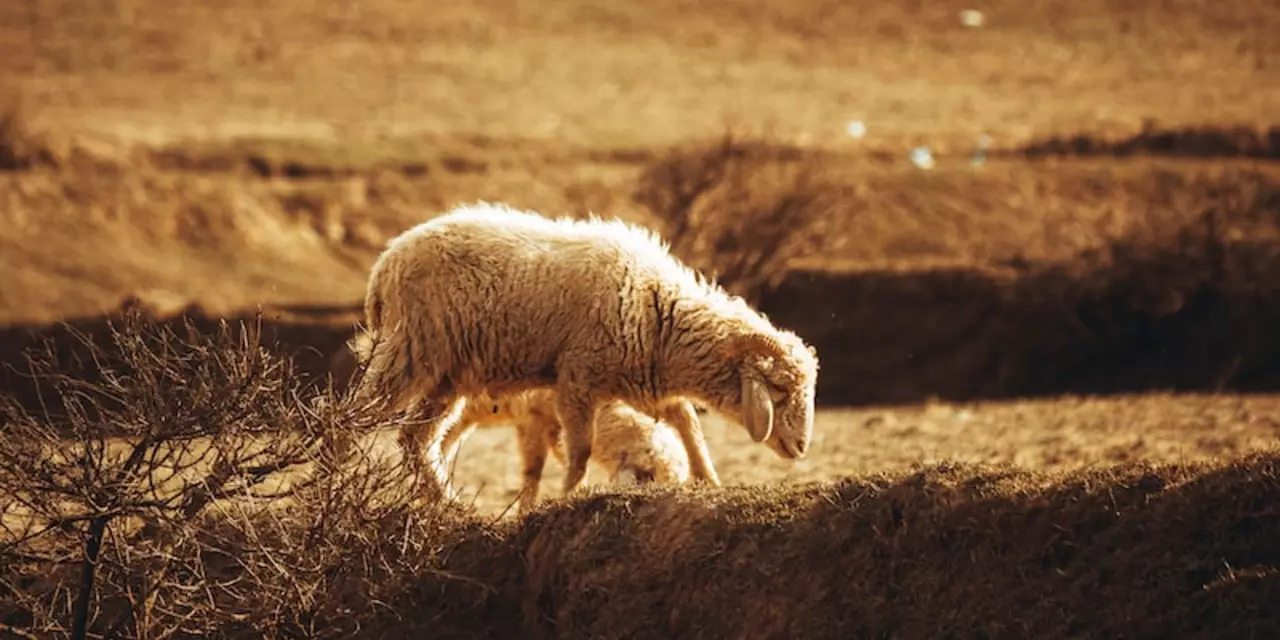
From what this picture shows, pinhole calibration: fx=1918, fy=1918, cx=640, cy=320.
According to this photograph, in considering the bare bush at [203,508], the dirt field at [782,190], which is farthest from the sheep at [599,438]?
the bare bush at [203,508]

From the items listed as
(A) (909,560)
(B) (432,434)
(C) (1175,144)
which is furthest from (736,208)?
(A) (909,560)

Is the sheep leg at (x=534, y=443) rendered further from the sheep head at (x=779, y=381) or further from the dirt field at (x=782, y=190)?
the sheep head at (x=779, y=381)

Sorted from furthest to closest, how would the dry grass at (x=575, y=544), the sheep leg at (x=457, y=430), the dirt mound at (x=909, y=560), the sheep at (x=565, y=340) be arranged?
1. the sheep leg at (x=457, y=430)
2. the sheep at (x=565, y=340)
3. the dry grass at (x=575, y=544)
4. the dirt mound at (x=909, y=560)

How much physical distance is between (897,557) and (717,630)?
43.7 inches

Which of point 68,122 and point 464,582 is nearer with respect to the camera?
point 464,582

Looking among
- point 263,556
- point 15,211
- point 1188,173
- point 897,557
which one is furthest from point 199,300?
point 897,557

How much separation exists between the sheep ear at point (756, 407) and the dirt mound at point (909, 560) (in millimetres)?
1331

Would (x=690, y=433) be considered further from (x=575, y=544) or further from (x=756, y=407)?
(x=575, y=544)

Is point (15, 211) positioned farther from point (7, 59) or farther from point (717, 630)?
point (717, 630)

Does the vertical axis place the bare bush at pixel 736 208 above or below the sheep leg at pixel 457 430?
below

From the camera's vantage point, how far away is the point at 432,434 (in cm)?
1278

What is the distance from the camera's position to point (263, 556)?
10969 millimetres

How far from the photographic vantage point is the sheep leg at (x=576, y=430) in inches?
495

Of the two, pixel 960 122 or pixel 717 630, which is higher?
pixel 717 630
